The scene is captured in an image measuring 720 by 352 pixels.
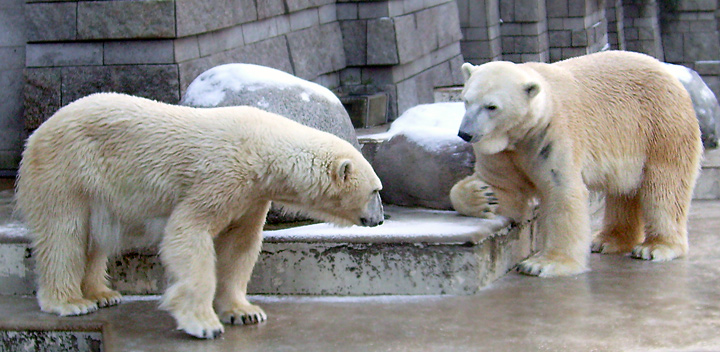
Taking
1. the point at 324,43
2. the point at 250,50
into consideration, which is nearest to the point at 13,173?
the point at 250,50

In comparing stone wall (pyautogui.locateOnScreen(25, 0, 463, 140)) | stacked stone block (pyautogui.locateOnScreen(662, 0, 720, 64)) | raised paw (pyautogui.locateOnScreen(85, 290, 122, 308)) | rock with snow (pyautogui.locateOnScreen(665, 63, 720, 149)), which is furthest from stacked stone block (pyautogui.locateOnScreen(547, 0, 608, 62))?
raised paw (pyautogui.locateOnScreen(85, 290, 122, 308))

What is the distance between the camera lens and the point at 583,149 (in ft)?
15.4

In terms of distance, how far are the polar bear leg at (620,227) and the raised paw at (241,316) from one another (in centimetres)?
216

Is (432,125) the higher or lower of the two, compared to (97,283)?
higher

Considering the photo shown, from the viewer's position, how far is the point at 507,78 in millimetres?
4426

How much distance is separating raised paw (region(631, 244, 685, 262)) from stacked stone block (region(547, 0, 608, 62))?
29.4 feet

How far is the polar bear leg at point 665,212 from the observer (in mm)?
4922

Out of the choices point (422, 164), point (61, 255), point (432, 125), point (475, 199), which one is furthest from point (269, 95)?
point (61, 255)

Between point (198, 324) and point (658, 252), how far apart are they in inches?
98.9

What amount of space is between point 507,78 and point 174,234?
68.1 inches

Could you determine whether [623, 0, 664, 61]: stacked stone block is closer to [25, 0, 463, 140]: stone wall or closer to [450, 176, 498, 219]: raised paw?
[25, 0, 463, 140]: stone wall

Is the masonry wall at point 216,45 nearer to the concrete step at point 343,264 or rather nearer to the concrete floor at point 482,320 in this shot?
the concrete step at point 343,264

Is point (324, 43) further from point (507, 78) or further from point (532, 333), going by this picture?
point (532, 333)

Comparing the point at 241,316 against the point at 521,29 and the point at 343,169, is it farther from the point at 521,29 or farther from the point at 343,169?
the point at 521,29
